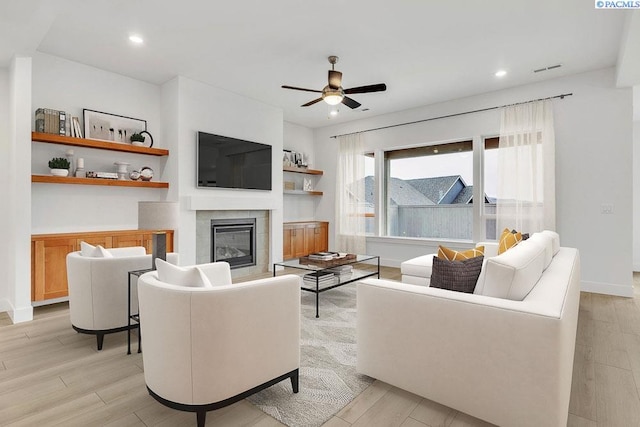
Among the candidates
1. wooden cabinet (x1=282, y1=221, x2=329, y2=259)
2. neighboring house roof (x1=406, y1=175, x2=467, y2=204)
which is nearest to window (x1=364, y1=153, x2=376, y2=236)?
neighboring house roof (x1=406, y1=175, x2=467, y2=204)

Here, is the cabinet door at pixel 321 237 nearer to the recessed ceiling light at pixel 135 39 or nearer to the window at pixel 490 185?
the window at pixel 490 185

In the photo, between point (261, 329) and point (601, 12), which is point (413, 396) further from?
point (601, 12)

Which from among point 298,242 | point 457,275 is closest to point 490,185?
point 298,242

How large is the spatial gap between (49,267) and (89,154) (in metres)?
1.43

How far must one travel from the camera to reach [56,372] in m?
2.28

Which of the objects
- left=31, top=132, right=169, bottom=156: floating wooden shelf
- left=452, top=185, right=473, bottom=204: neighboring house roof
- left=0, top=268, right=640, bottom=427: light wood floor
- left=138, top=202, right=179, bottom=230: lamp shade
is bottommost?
left=0, top=268, right=640, bottom=427: light wood floor

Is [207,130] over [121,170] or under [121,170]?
over

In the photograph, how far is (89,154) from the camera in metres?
4.20

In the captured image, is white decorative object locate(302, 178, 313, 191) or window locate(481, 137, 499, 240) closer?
window locate(481, 137, 499, 240)

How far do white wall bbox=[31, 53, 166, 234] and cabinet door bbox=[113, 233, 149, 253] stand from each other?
1.62 feet

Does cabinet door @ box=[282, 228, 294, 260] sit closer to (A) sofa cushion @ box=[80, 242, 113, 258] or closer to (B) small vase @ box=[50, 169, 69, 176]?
(B) small vase @ box=[50, 169, 69, 176]

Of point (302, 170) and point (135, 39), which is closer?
point (135, 39)

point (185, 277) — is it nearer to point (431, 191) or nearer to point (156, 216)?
point (156, 216)

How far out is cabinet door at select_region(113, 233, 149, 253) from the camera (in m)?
3.97
